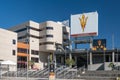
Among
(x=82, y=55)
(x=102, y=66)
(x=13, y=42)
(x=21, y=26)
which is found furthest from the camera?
(x=21, y=26)

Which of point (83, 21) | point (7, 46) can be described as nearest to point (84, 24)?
point (83, 21)

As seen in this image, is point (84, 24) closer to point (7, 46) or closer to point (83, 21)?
point (83, 21)

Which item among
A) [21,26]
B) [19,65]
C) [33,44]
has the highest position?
[21,26]

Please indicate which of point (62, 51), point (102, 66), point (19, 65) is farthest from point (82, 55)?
point (19, 65)

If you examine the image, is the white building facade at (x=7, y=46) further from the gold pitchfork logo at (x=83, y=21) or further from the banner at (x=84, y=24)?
the gold pitchfork logo at (x=83, y=21)

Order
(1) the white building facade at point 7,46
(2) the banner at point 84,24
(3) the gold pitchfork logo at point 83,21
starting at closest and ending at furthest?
(1) the white building facade at point 7,46 < (2) the banner at point 84,24 < (3) the gold pitchfork logo at point 83,21

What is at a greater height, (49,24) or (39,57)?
(49,24)

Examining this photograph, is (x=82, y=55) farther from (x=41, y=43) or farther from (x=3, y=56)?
(x=3, y=56)

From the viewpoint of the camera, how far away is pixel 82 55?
3883 inches

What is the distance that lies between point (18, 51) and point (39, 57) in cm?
1096

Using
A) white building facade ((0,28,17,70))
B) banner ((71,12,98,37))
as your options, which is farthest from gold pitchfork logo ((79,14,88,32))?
white building facade ((0,28,17,70))

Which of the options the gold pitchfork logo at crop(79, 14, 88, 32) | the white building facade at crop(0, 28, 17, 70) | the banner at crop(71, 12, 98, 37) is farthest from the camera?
the gold pitchfork logo at crop(79, 14, 88, 32)

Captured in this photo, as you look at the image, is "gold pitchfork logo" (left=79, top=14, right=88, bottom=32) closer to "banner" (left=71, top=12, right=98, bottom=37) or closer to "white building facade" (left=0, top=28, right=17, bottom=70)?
"banner" (left=71, top=12, right=98, bottom=37)

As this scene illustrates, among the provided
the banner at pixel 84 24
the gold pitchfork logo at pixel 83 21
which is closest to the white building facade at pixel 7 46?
the banner at pixel 84 24
